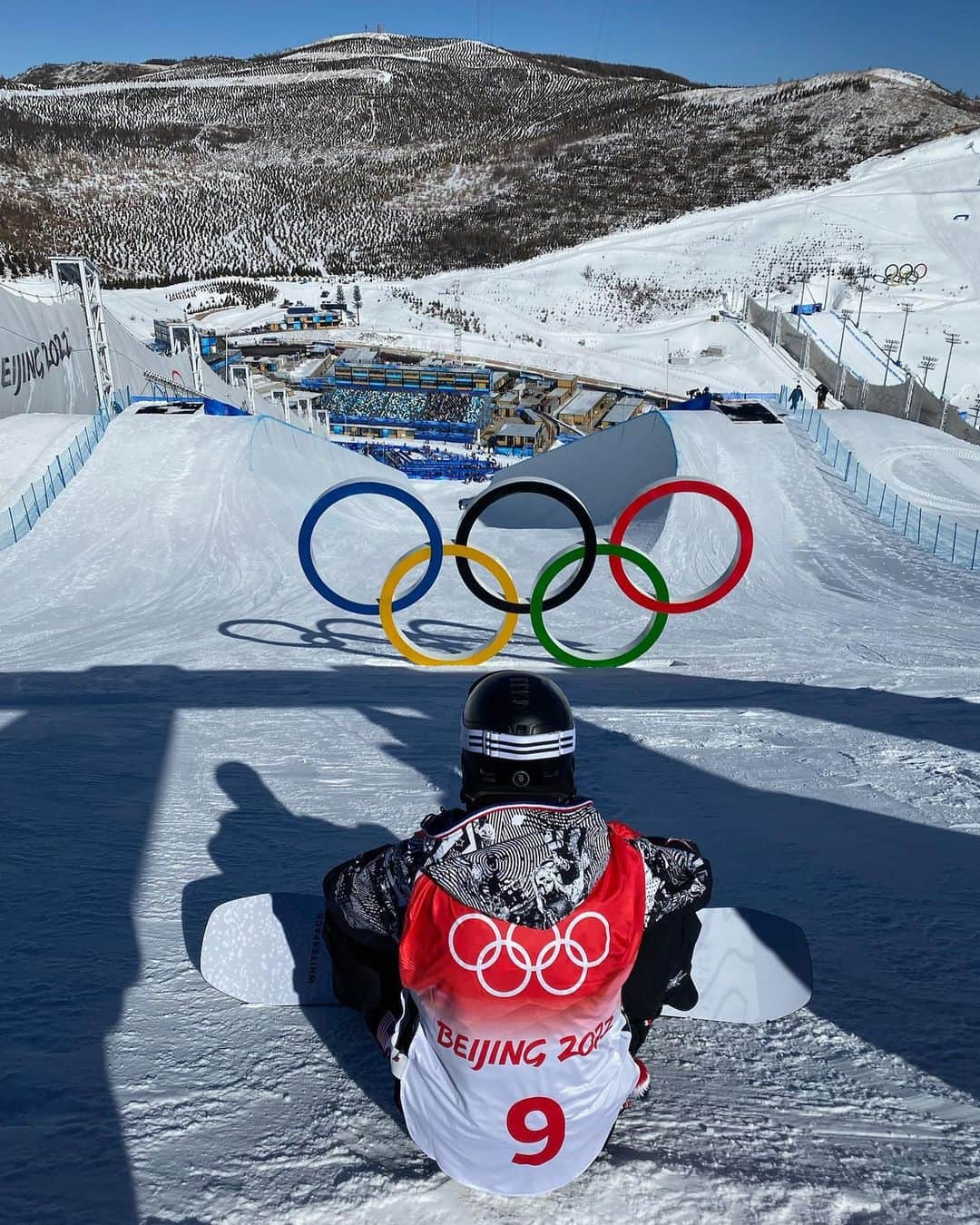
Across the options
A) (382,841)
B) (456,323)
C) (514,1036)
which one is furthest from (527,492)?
(456,323)

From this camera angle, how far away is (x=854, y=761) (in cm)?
592

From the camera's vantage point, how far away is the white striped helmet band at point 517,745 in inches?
84.7

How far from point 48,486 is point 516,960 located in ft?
63.0

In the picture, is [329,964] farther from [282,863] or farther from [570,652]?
[570,652]

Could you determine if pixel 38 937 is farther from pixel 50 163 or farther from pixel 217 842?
pixel 50 163

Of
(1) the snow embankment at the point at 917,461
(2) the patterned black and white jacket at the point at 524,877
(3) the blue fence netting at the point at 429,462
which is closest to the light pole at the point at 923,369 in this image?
(1) the snow embankment at the point at 917,461

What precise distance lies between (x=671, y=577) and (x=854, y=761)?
9912 millimetres

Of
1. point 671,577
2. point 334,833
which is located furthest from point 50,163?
point 334,833

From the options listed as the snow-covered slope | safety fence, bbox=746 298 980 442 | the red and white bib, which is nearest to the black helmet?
the red and white bib

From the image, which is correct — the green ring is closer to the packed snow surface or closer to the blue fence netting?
the packed snow surface

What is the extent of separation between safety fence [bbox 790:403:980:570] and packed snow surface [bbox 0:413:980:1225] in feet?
14.1

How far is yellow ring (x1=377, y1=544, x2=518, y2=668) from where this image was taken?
375 inches

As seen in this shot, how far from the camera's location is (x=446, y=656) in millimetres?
9656

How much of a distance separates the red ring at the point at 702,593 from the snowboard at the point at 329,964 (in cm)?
695
